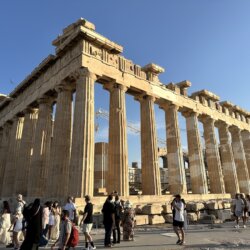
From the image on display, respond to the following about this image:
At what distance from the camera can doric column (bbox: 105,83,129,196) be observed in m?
17.7

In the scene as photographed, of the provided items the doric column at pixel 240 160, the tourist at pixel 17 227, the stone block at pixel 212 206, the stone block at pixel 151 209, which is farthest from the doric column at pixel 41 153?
the doric column at pixel 240 160

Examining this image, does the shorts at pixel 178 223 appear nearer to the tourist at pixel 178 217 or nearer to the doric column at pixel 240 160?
the tourist at pixel 178 217

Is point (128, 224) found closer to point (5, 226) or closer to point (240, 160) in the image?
point (5, 226)

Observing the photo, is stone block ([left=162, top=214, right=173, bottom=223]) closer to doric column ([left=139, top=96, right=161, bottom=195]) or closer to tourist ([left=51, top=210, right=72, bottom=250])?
doric column ([left=139, top=96, right=161, bottom=195])

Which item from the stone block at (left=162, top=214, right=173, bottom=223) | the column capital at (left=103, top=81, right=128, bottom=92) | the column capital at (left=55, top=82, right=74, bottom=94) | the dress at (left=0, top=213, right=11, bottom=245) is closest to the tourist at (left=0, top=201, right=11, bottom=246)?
the dress at (left=0, top=213, right=11, bottom=245)

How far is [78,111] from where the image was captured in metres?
17.0

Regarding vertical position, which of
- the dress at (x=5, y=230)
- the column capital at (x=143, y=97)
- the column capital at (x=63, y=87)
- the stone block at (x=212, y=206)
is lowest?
the dress at (x=5, y=230)

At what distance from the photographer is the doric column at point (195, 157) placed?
25.0 meters

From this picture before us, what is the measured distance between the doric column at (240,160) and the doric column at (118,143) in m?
20.3

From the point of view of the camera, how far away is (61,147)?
18328 millimetres

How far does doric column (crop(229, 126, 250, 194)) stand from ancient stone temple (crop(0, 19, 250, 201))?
11.1 ft

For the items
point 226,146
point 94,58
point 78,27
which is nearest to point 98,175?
point 94,58

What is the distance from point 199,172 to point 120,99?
1134 cm

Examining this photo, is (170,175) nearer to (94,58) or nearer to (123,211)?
(94,58)
